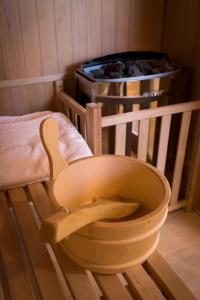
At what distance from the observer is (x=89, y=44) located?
4.89 ft

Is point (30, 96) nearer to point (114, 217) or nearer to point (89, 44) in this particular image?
point (89, 44)

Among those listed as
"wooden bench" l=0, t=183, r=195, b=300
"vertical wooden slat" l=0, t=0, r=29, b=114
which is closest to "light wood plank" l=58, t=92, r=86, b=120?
"vertical wooden slat" l=0, t=0, r=29, b=114

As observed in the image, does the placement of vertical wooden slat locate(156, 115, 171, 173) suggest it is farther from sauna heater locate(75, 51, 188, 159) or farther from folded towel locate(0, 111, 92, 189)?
folded towel locate(0, 111, 92, 189)

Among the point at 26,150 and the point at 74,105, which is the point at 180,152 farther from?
the point at 26,150

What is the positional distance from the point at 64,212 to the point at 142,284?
0.27 metres

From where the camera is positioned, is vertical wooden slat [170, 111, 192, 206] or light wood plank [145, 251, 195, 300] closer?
light wood plank [145, 251, 195, 300]

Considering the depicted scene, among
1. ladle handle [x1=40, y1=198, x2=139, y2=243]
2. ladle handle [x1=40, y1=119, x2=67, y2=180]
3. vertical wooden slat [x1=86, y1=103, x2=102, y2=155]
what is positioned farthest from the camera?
vertical wooden slat [x1=86, y1=103, x2=102, y2=155]

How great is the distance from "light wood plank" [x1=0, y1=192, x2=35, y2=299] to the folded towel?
156mm

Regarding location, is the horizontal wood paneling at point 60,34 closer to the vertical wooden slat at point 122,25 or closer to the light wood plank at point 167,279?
the vertical wooden slat at point 122,25

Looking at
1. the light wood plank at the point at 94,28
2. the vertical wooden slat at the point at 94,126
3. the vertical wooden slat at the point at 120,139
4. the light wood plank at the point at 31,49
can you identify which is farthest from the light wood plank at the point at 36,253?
the light wood plank at the point at 94,28

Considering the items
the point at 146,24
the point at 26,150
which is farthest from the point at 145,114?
the point at 146,24

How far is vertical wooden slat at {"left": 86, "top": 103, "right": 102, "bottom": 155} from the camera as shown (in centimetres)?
109

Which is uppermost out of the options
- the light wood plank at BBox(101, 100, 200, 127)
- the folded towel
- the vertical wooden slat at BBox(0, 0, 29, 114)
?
the vertical wooden slat at BBox(0, 0, 29, 114)

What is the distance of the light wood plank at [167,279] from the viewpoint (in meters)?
0.60
